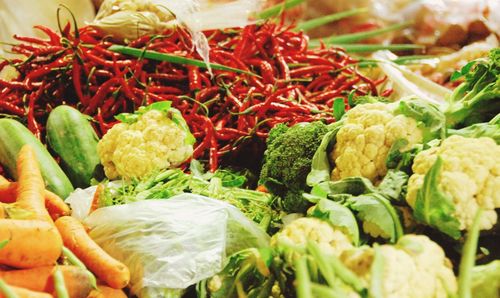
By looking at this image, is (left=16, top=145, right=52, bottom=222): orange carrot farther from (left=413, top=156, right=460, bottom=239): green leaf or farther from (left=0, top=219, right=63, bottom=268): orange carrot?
(left=413, top=156, right=460, bottom=239): green leaf

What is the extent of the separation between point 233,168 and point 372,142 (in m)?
0.74

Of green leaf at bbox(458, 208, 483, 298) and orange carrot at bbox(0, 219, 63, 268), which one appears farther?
orange carrot at bbox(0, 219, 63, 268)

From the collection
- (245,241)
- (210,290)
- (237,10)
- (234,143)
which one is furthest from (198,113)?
(210,290)

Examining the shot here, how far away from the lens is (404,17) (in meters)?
4.29

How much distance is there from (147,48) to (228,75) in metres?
0.39

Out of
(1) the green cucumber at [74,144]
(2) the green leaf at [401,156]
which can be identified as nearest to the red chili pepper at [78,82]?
(1) the green cucumber at [74,144]

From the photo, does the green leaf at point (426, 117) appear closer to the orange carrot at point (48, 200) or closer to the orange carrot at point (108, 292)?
the orange carrot at point (108, 292)

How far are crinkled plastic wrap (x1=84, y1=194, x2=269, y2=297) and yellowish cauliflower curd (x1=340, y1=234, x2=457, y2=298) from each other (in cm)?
42

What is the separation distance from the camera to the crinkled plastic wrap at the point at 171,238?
132cm

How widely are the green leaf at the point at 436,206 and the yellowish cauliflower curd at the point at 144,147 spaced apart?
0.99 meters

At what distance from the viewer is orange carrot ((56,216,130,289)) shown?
133 cm

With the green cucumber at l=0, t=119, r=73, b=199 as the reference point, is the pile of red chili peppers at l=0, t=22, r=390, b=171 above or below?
above

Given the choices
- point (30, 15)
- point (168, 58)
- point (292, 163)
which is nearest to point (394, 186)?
point (292, 163)

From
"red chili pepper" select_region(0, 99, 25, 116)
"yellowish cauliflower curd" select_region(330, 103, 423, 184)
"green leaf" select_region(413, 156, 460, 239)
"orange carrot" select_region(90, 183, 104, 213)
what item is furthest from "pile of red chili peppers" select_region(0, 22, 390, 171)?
"green leaf" select_region(413, 156, 460, 239)
